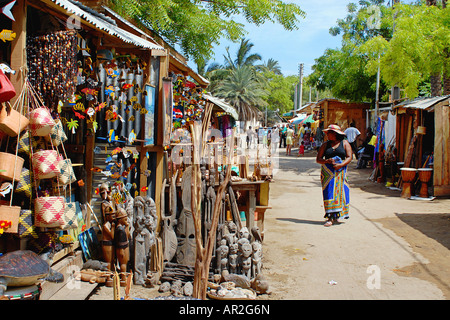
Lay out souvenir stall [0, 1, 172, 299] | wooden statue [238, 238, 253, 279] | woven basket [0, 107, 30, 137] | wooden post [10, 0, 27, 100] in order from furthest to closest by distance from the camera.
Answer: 1. wooden statue [238, 238, 253, 279]
2. souvenir stall [0, 1, 172, 299]
3. wooden post [10, 0, 27, 100]
4. woven basket [0, 107, 30, 137]

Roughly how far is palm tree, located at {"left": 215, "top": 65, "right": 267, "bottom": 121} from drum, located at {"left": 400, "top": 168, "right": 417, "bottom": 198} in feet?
95.8

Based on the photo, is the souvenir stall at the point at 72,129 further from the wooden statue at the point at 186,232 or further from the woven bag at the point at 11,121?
the wooden statue at the point at 186,232

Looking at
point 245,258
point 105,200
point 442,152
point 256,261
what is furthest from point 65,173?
point 442,152

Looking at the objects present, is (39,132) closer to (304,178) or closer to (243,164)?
(243,164)

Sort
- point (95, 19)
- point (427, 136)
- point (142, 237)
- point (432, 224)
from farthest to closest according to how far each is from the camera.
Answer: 1. point (427, 136)
2. point (432, 224)
3. point (142, 237)
4. point (95, 19)

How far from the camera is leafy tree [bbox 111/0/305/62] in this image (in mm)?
10359

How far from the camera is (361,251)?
258 inches

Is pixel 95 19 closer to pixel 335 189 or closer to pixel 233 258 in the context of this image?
pixel 233 258

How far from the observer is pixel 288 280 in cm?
539

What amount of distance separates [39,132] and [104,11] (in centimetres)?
372

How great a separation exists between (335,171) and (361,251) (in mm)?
1827

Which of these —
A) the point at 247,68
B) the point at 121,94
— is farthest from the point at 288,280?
the point at 247,68

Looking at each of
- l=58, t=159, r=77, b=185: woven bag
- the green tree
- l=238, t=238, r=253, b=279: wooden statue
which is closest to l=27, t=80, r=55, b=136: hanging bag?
l=58, t=159, r=77, b=185: woven bag

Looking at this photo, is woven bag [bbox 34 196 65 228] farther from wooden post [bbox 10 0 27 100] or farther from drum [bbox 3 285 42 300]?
wooden post [bbox 10 0 27 100]
